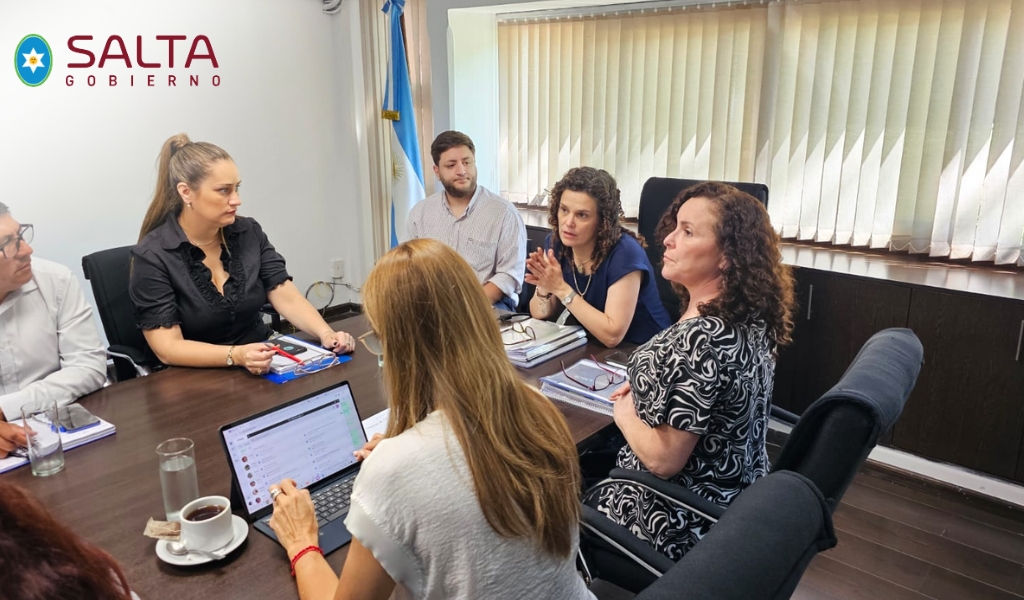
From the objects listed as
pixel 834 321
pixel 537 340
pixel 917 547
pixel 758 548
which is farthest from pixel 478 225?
pixel 758 548

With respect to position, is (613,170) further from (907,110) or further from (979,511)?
(979,511)

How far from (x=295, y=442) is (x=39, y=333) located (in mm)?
986

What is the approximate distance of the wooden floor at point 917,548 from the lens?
2156mm

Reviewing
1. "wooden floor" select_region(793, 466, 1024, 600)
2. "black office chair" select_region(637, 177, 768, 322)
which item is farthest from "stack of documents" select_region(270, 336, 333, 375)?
"wooden floor" select_region(793, 466, 1024, 600)

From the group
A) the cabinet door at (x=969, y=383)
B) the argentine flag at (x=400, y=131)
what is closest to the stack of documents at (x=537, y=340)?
the cabinet door at (x=969, y=383)

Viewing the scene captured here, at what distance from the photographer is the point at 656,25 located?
361 cm

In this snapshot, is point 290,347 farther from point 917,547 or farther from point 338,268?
point 338,268

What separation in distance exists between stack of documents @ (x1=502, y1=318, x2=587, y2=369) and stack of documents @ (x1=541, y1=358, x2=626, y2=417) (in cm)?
13

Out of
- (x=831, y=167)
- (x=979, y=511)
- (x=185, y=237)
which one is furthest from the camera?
(x=831, y=167)

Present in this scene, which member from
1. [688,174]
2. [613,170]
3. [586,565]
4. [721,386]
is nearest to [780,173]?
[688,174]

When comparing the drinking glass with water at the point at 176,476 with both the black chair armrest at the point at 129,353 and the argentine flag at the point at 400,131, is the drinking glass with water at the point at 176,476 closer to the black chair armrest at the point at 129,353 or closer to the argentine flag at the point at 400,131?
the black chair armrest at the point at 129,353

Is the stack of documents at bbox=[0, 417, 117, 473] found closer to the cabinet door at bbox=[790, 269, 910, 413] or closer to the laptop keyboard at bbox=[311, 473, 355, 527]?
the laptop keyboard at bbox=[311, 473, 355, 527]

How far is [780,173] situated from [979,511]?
167 cm

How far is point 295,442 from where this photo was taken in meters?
1.35
